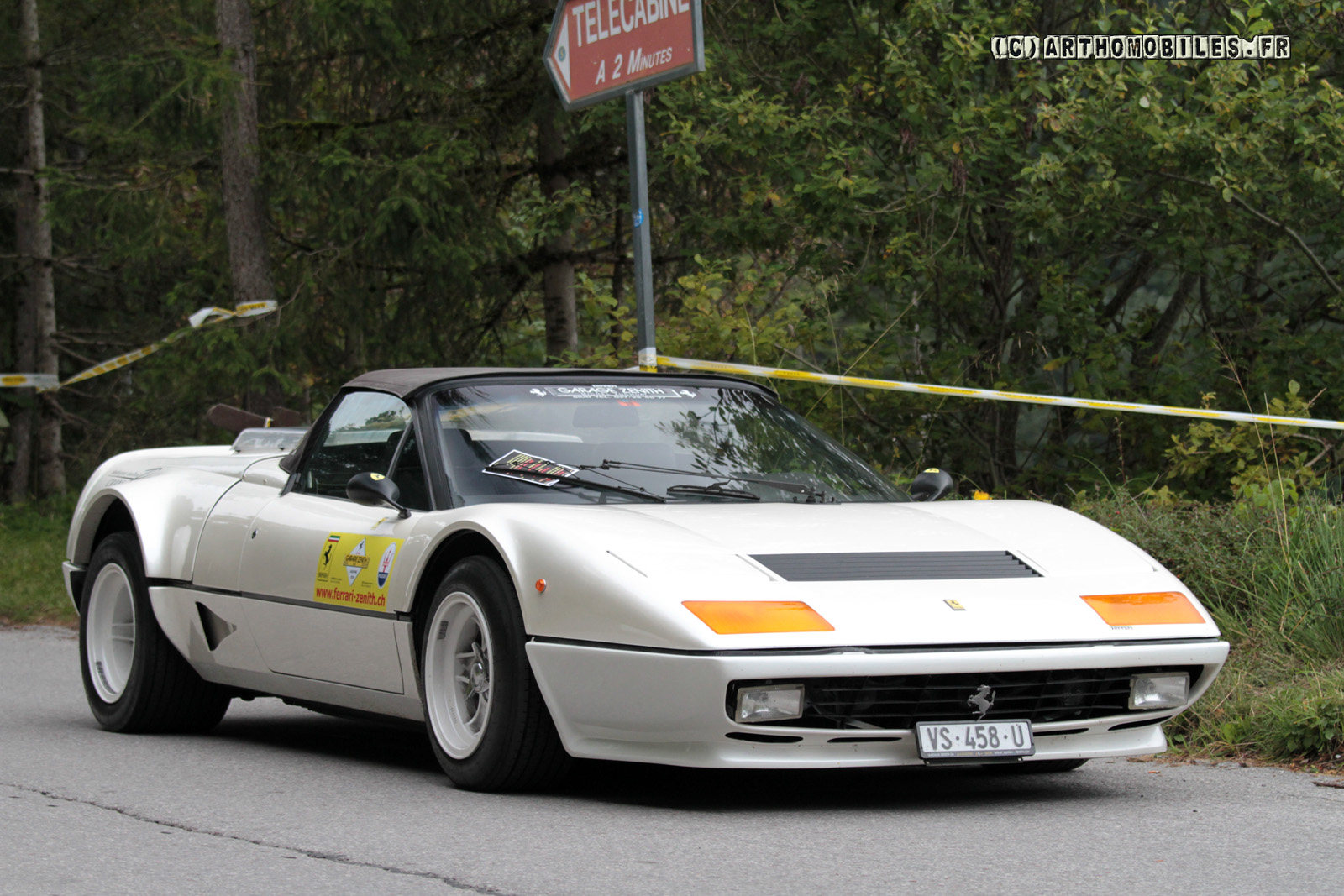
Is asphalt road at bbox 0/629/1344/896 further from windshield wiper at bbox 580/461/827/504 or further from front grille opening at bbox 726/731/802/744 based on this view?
windshield wiper at bbox 580/461/827/504

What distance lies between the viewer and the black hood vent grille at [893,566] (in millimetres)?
5027

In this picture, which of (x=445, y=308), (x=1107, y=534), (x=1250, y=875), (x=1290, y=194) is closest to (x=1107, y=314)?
(x=1290, y=194)

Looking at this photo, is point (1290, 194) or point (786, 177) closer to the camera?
point (1290, 194)

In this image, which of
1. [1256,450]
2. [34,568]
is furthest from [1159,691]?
[34,568]

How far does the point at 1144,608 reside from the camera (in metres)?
5.20

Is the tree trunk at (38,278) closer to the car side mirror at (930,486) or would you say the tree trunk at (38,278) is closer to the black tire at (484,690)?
the car side mirror at (930,486)

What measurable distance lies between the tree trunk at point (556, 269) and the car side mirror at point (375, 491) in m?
13.4

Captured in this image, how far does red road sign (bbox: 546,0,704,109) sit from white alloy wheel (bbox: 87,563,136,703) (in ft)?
11.2

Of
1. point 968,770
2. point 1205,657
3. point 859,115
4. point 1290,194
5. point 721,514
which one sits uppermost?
point 859,115

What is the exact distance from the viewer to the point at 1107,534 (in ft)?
18.8

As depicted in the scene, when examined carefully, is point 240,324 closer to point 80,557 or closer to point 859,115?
point 859,115

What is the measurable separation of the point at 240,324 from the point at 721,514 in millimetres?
13142

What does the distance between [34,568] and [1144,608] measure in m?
12.1

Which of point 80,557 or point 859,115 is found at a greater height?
point 859,115
